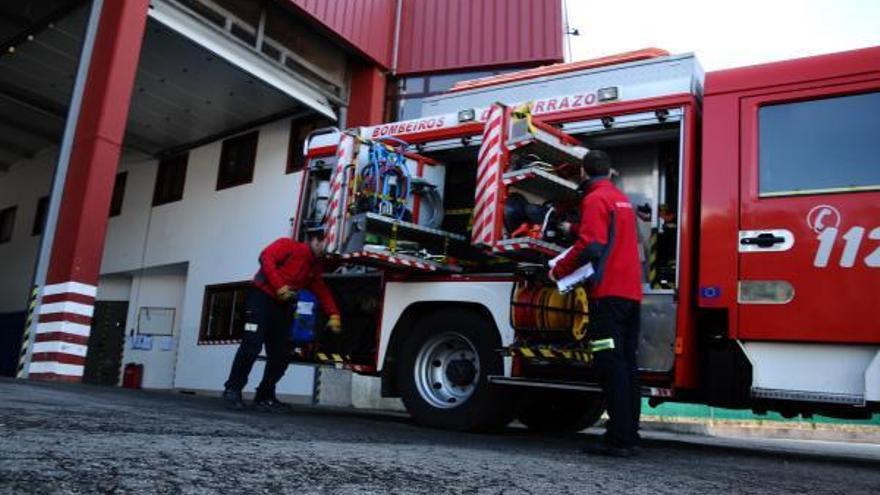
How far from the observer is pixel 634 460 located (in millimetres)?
4289

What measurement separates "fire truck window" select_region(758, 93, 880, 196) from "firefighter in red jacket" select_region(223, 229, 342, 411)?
3614 millimetres

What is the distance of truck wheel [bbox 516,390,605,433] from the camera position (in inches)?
269

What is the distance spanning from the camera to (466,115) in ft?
21.7

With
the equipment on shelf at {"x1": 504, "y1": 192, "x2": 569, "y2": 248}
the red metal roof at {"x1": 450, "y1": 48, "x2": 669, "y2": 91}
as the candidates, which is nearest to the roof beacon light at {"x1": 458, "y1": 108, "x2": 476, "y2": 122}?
the red metal roof at {"x1": 450, "y1": 48, "x2": 669, "y2": 91}

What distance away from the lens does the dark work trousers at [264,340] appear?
6652mm

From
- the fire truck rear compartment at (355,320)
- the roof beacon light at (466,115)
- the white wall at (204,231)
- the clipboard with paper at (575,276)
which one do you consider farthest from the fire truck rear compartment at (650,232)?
the white wall at (204,231)

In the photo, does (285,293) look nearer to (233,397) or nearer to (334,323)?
(334,323)

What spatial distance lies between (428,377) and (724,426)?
367 inches

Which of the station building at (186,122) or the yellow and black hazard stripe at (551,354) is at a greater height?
the station building at (186,122)

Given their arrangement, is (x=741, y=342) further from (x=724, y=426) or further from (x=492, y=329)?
(x=724, y=426)

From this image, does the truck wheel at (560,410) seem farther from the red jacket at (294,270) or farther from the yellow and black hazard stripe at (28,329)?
the yellow and black hazard stripe at (28,329)

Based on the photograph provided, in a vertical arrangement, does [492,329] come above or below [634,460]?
above

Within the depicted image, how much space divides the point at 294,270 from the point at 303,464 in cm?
405

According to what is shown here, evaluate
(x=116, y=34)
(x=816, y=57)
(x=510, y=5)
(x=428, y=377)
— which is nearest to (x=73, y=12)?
(x=116, y=34)
